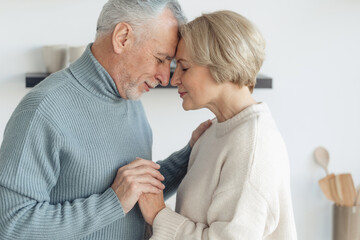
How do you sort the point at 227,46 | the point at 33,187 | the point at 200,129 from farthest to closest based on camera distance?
the point at 200,129 < the point at 227,46 < the point at 33,187

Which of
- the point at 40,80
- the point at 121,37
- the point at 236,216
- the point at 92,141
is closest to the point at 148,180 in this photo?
the point at 92,141

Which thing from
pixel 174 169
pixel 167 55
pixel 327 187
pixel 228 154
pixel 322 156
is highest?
pixel 167 55

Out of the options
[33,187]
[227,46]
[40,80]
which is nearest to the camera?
[33,187]

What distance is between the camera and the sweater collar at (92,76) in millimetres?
1612

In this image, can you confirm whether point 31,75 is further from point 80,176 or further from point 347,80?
point 347,80

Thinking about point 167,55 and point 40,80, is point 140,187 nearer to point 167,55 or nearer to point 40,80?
point 167,55

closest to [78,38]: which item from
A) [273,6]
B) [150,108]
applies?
[150,108]

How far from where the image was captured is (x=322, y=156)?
3150mm

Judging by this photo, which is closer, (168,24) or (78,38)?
(168,24)

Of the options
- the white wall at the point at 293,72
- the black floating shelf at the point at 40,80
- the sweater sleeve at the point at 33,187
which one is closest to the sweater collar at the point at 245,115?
the sweater sleeve at the point at 33,187

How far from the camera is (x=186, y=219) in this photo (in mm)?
1586

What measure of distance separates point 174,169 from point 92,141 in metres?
0.45

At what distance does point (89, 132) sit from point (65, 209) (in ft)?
0.78

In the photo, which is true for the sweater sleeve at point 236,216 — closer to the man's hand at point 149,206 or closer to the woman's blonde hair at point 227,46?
the man's hand at point 149,206
